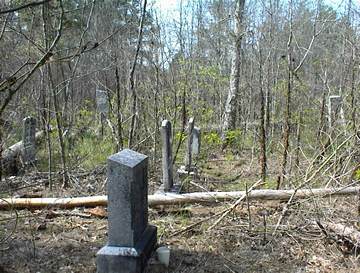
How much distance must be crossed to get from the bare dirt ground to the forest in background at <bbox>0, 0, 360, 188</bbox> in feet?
2.72

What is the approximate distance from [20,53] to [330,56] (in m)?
10.4

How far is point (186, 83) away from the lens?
30.6 feet

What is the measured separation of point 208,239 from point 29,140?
659 cm

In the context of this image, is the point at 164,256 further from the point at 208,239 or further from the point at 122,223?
the point at 208,239

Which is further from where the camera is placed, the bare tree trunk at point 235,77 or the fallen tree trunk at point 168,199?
the bare tree trunk at point 235,77

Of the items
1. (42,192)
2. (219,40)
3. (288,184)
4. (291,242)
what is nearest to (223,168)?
(288,184)

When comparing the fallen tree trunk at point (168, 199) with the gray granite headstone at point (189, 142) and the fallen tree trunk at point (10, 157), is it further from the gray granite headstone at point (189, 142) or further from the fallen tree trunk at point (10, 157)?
the fallen tree trunk at point (10, 157)

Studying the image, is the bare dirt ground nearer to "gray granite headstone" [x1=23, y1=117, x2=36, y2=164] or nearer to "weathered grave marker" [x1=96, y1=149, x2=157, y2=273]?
"weathered grave marker" [x1=96, y1=149, x2=157, y2=273]

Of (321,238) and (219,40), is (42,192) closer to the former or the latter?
(321,238)

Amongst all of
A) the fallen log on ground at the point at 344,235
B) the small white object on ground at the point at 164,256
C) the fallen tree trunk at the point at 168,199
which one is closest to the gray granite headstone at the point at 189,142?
the fallen tree trunk at the point at 168,199

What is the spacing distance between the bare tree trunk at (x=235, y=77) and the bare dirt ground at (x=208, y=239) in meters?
6.84

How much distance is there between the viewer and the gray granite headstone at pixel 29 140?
9430 mm

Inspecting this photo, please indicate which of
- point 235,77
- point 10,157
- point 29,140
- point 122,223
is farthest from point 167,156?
point 235,77

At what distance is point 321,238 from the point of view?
4359mm
